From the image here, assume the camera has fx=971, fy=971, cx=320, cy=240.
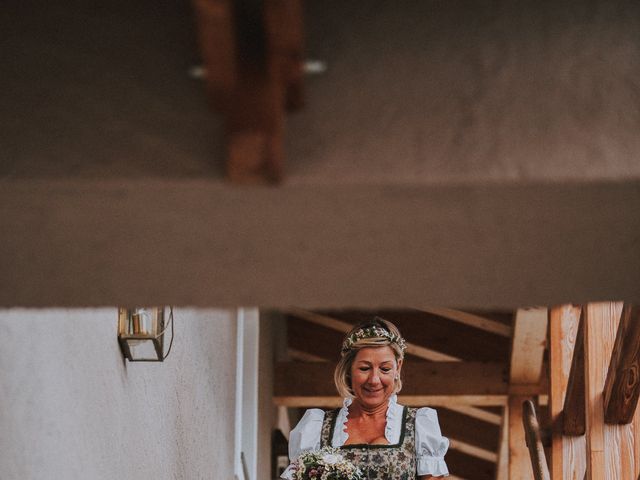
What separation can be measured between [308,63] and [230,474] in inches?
188

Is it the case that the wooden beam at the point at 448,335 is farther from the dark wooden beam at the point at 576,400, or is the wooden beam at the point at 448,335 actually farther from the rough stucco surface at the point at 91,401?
the rough stucco surface at the point at 91,401

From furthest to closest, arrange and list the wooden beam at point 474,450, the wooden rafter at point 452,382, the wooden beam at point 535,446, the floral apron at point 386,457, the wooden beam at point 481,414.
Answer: the wooden beam at point 474,450 < the wooden beam at point 481,414 < the wooden rafter at point 452,382 < the floral apron at point 386,457 < the wooden beam at point 535,446

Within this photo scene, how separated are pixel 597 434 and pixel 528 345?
3.42 m

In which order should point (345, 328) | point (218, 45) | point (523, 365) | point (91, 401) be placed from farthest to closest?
point (345, 328) < point (523, 365) < point (91, 401) < point (218, 45)

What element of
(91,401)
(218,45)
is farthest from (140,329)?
(218,45)

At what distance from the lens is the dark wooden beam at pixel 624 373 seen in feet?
10.3

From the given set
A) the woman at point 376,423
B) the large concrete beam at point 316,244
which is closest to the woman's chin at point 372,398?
the woman at point 376,423

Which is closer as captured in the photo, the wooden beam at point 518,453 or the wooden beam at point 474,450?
the wooden beam at point 518,453

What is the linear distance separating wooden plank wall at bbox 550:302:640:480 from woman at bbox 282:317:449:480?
64cm

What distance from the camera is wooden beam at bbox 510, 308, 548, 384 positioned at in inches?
269

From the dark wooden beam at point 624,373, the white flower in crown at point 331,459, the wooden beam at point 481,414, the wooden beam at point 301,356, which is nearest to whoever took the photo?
the dark wooden beam at point 624,373

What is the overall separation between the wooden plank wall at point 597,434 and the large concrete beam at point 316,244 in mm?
2163

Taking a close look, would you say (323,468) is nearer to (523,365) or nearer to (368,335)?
(368,335)

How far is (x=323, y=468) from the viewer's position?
322 cm
